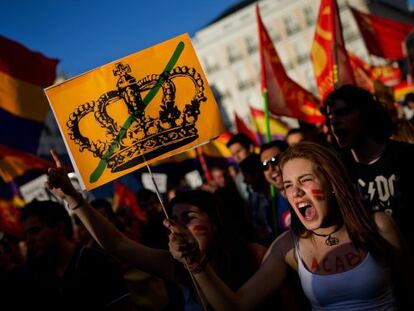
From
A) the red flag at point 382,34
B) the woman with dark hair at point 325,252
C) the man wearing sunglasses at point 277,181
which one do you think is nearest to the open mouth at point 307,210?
the woman with dark hair at point 325,252

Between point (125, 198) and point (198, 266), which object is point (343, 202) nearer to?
point (198, 266)

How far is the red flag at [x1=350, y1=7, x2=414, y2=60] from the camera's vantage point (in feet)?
29.0

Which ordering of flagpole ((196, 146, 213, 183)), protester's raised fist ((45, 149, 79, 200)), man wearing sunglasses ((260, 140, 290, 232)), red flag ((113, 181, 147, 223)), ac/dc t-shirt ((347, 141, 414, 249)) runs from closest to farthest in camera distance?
protester's raised fist ((45, 149, 79, 200)) → ac/dc t-shirt ((347, 141, 414, 249)) → man wearing sunglasses ((260, 140, 290, 232)) → red flag ((113, 181, 147, 223)) → flagpole ((196, 146, 213, 183))

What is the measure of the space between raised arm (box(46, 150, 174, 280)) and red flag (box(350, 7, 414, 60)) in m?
7.58

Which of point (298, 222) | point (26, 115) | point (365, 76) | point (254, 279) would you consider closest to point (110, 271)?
point (254, 279)

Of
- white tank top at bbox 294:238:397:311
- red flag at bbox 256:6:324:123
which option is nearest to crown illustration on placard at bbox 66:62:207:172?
white tank top at bbox 294:238:397:311

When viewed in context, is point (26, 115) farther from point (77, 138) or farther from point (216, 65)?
point (216, 65)

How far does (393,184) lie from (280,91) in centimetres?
320

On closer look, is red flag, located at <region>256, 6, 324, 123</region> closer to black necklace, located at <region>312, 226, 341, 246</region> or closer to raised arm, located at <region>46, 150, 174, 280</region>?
raised arm, located at <region>46, 150, 174, 280</region>

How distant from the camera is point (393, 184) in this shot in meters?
2.64

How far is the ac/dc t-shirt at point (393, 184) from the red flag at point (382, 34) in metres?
6.67

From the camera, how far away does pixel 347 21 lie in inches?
1736

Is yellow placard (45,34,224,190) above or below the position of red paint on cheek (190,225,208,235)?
above

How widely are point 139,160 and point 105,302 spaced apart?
0.84 m
